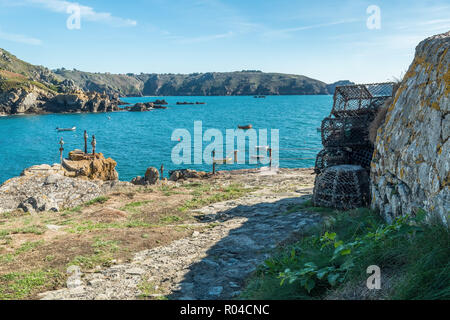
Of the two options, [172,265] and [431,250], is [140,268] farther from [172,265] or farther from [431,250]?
[431,250]

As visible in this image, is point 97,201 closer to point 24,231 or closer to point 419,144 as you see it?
point 24,231

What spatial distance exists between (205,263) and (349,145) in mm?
6217

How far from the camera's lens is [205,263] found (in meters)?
6.95

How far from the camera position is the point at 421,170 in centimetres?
499

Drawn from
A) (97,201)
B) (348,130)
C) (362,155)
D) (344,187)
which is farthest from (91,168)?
(344,187)

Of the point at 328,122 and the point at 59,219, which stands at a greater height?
the point at 328,122

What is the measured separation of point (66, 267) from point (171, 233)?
288 cm

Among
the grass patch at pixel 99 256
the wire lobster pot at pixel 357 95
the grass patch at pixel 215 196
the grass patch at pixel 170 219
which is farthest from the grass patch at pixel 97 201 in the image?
the wire lobster pot at pixel 357 95

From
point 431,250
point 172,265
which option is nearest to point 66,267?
point 172,265

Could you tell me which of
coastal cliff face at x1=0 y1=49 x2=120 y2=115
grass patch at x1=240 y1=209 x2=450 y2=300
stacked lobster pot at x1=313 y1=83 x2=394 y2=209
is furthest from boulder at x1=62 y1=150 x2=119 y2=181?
coastal cliff face at x1=0 y1=49 x2=120 y2=115

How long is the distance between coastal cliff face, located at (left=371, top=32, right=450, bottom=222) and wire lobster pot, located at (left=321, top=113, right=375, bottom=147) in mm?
3417

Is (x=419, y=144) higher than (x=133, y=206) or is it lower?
higher

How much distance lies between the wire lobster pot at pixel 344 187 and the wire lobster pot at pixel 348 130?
4.35ft

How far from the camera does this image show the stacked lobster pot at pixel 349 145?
9375 millimetres
